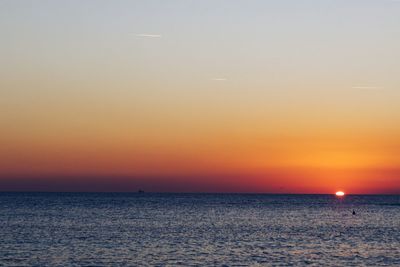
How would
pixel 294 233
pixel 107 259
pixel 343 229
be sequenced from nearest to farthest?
pixel 107 259
pixel 294 233
pixel 343 229

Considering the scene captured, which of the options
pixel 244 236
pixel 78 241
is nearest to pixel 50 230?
pixel 78 241

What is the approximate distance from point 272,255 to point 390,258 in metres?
13.1

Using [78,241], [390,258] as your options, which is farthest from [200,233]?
[390,258]

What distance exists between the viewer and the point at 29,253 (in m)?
74.2

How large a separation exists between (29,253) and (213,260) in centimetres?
2059

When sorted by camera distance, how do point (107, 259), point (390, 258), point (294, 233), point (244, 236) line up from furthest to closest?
point (294, 233), point (244, 236), point (390, 258), point (107, 259)

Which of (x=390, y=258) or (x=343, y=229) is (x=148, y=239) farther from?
(x=343, y=229)

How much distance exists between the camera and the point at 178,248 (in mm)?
80875

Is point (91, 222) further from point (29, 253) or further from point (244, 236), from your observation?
point (29, 253)

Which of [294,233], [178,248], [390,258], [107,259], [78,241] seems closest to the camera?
[107,259]

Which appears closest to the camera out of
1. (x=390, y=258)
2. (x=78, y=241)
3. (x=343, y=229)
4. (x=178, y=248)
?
(x=390, y=258)

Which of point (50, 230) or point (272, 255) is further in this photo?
point (50, 230)

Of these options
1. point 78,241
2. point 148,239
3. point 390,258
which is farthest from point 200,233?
point 390,258

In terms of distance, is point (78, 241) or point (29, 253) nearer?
point (29, 253)
